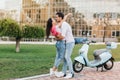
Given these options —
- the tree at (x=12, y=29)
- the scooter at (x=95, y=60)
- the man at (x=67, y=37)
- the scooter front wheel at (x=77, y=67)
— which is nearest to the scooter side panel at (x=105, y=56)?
the scooter at (x=95, y=60)

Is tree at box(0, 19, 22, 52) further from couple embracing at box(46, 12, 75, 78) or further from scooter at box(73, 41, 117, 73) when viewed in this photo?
couple embracing at box(46, 12, 75, 78)

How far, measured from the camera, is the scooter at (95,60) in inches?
484

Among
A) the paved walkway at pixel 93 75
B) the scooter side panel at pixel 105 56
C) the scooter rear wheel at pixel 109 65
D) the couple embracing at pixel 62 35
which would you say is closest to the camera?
the couple embracing at pixel 62 35

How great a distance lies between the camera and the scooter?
40.3 ft

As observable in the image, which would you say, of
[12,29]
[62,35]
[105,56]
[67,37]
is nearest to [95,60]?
[105,56]

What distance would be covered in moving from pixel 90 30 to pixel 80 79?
63597 millimetres

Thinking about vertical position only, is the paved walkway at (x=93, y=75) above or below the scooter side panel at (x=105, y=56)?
below

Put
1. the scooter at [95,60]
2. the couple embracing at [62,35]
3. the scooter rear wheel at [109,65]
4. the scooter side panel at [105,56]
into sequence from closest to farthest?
the couple embracing at [62,35] < the scooter at [95,60] < the scooter side panel at [105,56] < the scooter rear wheel at [109,65]

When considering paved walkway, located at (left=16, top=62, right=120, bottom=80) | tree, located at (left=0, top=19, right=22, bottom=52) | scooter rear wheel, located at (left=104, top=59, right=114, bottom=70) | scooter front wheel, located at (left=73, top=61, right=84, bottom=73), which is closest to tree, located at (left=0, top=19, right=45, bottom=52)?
tree, located at (left=0, top=19, right=22, bottom=52)

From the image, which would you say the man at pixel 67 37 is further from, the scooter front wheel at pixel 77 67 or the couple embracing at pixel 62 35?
the scooter front wheel at pixel 77 67

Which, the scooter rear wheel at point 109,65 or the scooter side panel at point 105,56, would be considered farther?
the scooter rear wheel at point 109,65

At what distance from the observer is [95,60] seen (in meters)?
13.3

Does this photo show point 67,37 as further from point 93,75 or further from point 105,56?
point 105,56

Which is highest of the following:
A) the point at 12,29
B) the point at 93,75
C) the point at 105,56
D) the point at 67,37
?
the point at 67,37
